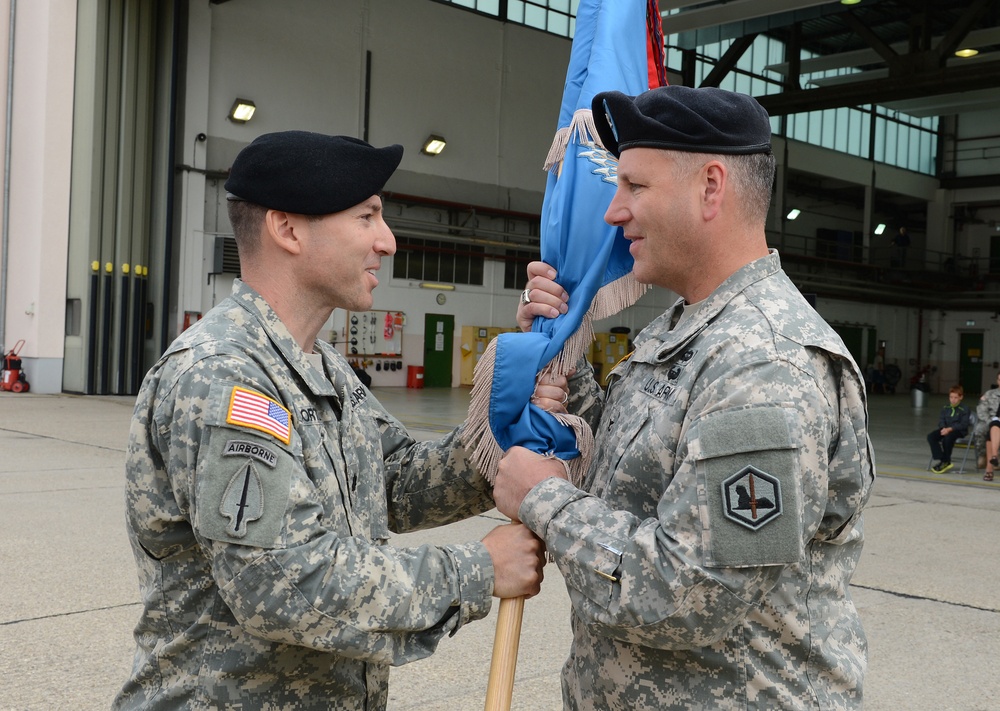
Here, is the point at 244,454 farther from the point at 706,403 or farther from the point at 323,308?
the point at 706,403

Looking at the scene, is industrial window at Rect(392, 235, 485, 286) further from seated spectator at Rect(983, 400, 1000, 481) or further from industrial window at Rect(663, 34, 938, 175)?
seated spectator at Rect(983, 400, 1000, 481)

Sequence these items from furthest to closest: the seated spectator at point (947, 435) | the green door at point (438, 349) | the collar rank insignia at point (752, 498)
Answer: the green door at point (438, 349) → the seated spectator at point (947, 435) → the collar rank insignia at point (752, 498)

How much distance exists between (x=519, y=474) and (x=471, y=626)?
2.86 m

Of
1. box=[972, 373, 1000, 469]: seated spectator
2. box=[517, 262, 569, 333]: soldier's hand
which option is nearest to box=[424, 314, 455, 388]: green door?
box=[972, 373, 1000, 469]: seated spectator

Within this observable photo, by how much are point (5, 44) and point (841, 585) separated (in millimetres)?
20663

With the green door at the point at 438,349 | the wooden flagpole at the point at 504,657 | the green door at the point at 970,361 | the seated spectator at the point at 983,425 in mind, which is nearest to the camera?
the wooden flagpole at the point at 504,657

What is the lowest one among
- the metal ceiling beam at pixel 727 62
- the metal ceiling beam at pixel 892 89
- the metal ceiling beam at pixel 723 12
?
the metal ceiling beam at pixel 892 89

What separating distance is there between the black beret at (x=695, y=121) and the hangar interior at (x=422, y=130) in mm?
15727

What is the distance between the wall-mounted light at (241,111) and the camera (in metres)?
20.6

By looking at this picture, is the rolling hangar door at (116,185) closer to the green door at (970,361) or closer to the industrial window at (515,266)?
the industrial window at (515,266)


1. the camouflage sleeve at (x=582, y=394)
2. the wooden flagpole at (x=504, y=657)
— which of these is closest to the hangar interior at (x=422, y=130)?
the camouflage sleeve at (x=582, y=394)

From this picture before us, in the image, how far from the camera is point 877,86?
20.9 meters

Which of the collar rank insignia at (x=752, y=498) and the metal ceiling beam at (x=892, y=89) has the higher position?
the metal ceiling beam at (x=892, y=89)

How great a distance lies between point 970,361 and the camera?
127 ft
